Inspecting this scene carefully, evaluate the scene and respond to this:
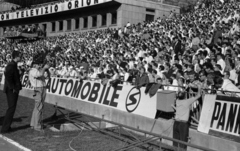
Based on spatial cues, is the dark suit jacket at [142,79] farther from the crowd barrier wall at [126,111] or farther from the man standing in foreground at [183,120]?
the man standing in foreground at [183,120]

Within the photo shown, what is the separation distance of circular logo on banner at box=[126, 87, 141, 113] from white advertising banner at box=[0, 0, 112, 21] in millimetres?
27546

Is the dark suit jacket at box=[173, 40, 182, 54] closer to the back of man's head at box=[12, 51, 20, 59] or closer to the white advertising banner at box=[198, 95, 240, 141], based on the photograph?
the white advertising banner at box=[198, 95, 240, 141]

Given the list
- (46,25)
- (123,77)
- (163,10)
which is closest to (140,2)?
(163,10)

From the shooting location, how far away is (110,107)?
36.7ft

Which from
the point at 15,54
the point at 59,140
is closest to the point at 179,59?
the point at 59,140

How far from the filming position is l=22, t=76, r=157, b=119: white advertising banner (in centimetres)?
959

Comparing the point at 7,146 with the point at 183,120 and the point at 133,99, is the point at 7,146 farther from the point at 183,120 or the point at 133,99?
the point at 133,99

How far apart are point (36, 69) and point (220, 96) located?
540cm

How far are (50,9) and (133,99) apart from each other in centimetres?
3802

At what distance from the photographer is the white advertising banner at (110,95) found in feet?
31.5

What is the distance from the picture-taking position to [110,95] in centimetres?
1142

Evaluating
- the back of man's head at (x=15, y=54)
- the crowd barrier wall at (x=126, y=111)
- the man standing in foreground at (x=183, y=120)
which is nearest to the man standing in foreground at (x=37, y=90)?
the crowd barrier wall at (x=126, y=111)

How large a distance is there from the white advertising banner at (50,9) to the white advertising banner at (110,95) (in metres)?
23.5

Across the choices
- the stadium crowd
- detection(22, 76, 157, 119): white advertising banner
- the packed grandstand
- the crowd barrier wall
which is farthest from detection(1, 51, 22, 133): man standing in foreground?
the stadium crowd
